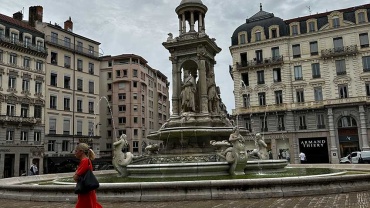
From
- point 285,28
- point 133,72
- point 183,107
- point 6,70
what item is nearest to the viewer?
point 183,107

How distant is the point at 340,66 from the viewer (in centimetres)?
5222

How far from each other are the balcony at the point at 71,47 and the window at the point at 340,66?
41230mm

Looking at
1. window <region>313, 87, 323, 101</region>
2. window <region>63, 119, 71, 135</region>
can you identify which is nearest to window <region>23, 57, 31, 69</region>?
window <region>63, 119, 71, 135</region>

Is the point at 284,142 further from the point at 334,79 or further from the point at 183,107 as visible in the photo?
the point at 183,107

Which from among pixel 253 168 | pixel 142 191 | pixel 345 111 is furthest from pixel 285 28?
pixel 142 191

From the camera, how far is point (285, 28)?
56.5 meters

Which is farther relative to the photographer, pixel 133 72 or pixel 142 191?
pixel 133 72

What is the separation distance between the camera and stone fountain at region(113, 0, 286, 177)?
14.1 m

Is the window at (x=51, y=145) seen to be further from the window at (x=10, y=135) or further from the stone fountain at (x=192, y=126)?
the stone fountain at (x=192, y=126)

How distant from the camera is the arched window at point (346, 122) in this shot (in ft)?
164

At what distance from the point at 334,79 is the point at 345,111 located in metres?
5.08

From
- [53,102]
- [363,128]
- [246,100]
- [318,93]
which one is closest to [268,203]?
[363,128]

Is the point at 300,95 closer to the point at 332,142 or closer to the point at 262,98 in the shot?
the point at 262,98

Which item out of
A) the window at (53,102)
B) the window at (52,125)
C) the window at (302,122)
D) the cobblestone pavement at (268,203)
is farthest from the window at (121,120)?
the cobblestone pavement at (268,203)
